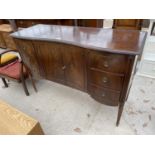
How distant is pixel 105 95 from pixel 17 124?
885mm

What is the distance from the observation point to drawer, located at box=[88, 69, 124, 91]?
1178mm

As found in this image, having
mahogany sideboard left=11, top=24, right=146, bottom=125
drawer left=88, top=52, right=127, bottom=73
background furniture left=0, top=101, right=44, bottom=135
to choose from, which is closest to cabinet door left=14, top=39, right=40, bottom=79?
mahogany sideboard left=11, top=24, right=146, bottom=125

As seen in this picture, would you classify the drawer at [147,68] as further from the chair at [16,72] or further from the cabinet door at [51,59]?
the chair at [16,72]

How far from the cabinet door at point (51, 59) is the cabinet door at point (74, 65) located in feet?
0.25

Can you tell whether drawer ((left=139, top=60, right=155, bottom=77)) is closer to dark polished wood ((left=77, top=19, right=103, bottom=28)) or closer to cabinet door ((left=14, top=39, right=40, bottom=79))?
dark polished wood ((left=77, top=19, right=103, bottom=28))

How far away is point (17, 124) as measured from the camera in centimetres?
113

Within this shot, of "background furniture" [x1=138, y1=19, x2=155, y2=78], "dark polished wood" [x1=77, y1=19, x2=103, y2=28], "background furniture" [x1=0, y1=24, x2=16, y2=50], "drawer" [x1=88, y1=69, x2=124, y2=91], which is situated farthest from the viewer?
"background furniture" [x1=0, y1=24, x2=16, y2=50]

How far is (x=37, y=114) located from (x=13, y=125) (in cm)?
65

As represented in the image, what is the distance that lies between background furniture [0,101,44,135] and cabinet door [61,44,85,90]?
2.06ft

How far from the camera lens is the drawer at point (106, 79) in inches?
46.4

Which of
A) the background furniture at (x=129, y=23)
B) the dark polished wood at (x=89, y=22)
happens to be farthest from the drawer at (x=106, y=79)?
the background furniture at (x=129, y=23)

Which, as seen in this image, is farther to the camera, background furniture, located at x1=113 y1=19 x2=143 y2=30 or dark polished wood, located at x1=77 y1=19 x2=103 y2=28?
background furniture, located at x1=113 y1=19 x2=143 y2=30
